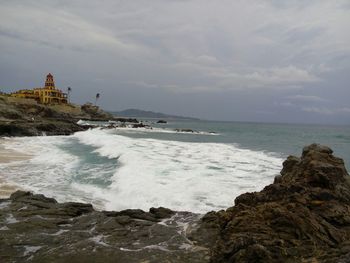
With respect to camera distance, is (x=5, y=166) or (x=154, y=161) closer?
(x=5, y=166)

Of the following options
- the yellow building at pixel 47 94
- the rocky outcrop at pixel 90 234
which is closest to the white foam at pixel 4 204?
the rocky outcrop at pixel 90 234

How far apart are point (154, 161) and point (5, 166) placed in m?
8.68

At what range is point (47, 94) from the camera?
109m

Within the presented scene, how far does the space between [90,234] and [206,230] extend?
279 cm

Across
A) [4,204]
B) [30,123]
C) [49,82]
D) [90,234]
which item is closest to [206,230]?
[90,234]

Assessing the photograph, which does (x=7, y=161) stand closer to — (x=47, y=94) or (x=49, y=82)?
(x=47, y=94)

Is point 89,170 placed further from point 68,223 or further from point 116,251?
point 116,251

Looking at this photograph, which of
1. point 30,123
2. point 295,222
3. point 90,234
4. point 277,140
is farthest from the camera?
point 277,140

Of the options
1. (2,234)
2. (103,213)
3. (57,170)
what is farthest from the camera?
(57,170)

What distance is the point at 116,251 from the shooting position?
790 cm

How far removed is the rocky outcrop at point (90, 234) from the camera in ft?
25.1

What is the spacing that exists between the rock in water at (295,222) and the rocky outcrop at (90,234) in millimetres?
867

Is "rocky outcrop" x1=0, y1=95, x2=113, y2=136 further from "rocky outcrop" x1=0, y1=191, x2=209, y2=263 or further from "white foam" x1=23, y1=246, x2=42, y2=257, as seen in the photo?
"white foam" x1=23, y1=246, x2=42, y2=257

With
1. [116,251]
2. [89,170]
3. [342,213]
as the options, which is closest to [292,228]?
[342,213]
